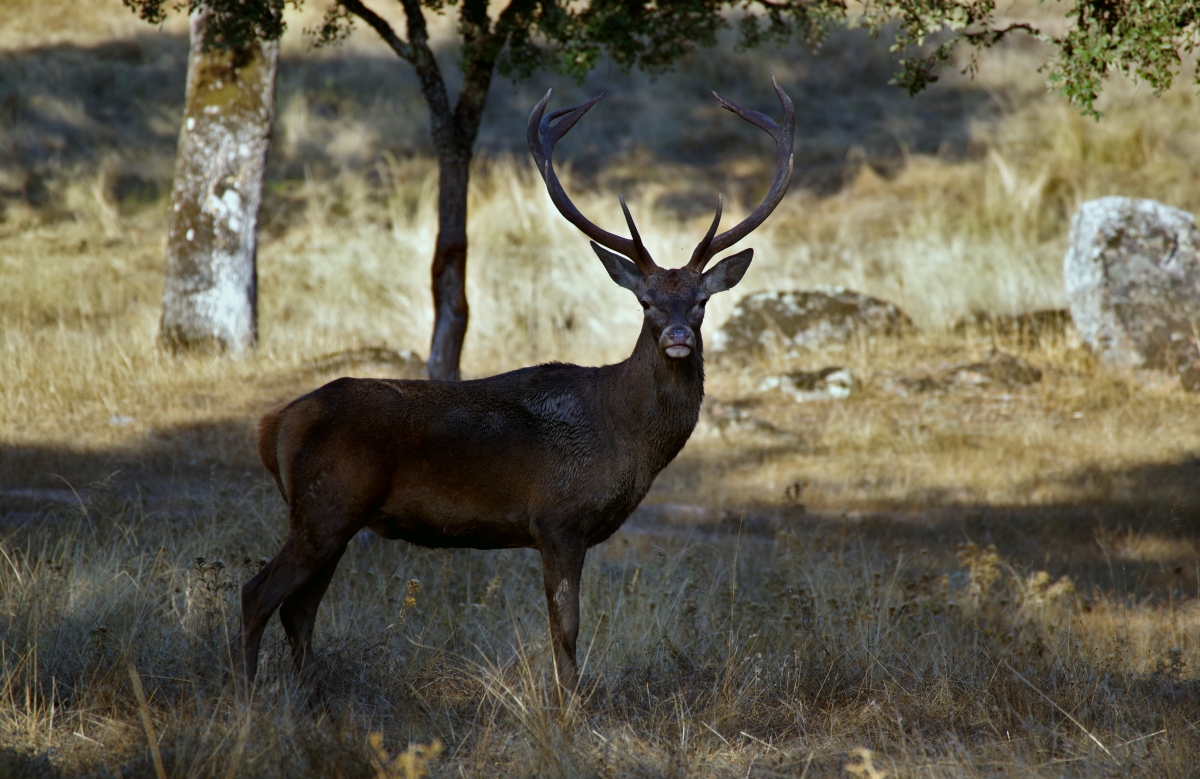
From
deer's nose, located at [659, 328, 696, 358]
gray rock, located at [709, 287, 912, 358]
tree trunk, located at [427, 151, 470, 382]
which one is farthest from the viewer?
gray rock, located at [709, 287, 912, 358]

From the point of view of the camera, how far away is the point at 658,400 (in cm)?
471

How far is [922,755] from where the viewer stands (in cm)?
426

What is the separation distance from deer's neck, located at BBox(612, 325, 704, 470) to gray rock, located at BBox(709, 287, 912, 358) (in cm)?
810

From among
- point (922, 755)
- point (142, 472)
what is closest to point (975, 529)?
point (922, 755)

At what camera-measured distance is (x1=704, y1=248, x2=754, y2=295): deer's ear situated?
496 centimetres

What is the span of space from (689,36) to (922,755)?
6524mm

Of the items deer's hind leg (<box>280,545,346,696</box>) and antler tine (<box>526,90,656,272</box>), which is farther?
antler tine (<box>526,90,656,272</box>)

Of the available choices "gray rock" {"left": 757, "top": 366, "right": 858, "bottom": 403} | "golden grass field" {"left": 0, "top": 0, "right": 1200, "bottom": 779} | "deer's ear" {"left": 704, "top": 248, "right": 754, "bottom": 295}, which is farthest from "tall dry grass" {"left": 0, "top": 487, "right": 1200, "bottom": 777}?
"gray rock" {"left": 757, "top": 366, "right": 858, "bottom": 403}

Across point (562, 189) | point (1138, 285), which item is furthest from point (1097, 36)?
point (1138, 285)

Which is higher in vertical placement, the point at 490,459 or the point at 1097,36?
the point at 1097,36

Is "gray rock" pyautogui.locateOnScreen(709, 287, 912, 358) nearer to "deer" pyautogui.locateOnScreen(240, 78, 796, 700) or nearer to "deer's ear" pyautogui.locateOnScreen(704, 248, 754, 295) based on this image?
"deer's ear" pyautogui.locateOnScreen(704, 248, 754, 295)

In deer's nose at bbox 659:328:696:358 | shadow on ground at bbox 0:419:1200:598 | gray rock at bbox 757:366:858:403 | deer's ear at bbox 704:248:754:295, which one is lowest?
shadow on ground at bbox 0:419:1200:598

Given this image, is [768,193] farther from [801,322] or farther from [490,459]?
[801,322]

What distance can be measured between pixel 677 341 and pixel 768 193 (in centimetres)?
119
